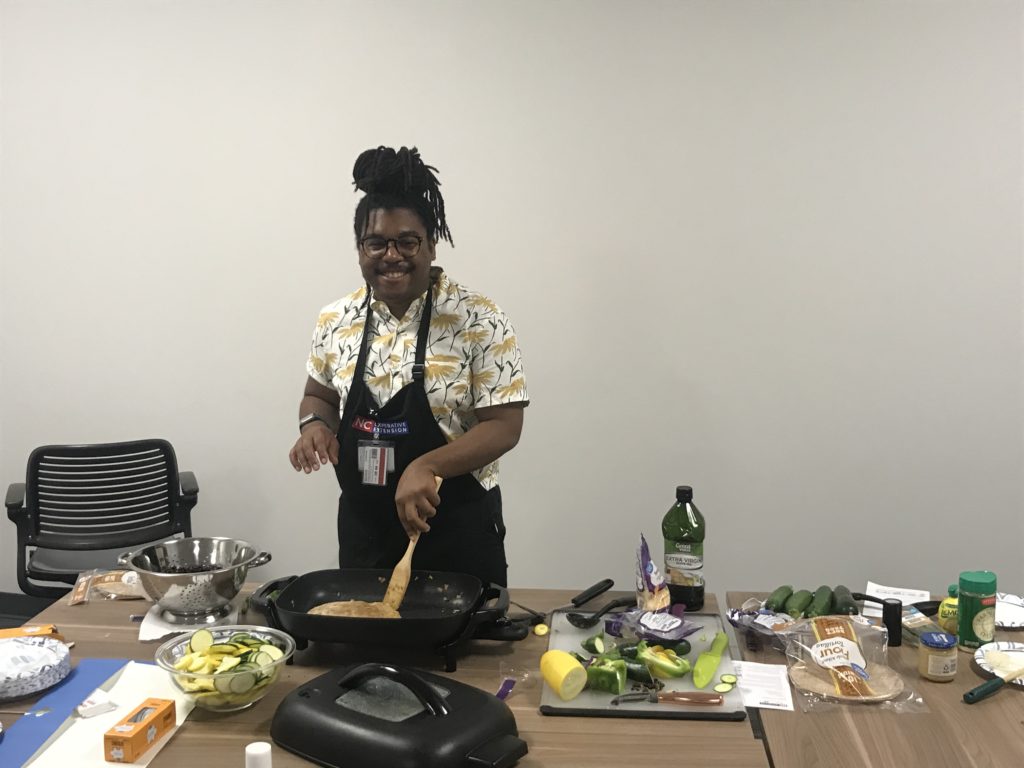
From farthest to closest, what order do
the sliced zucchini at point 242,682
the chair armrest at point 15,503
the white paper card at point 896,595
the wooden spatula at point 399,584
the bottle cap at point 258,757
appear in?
the chair armrest at point 15,503 → the white paper card at point 896,595 → the wooden spatula at point 399,584 → the sliced zucchini at point 242,682 → the bottle cap at point 258,757

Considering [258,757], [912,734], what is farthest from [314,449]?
[912,734]

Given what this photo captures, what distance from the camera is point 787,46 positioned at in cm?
333

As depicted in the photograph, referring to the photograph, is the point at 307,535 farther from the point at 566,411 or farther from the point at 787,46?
the point at 787,46

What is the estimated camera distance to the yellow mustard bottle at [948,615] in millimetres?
1933

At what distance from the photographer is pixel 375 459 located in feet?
7.31

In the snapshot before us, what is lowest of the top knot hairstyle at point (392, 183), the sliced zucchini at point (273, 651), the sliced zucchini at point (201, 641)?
the sliced zucchini at point (273, 651)

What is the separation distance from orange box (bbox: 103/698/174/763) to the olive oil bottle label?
1.06m

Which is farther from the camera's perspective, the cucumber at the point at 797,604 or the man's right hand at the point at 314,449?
the man's right hand at the point at 314,449

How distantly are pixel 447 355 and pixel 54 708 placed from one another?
109 centimetres

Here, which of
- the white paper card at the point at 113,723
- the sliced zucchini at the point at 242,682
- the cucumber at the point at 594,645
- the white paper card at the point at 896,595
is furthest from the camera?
the white paper card at the point at 896,595

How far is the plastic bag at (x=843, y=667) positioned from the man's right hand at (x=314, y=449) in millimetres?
1082

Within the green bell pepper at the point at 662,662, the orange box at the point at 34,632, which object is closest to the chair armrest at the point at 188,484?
the orange box at the point at 34,632

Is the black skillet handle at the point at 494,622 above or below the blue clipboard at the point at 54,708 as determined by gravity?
above

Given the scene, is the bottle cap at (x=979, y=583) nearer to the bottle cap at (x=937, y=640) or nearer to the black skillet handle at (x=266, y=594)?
the bottle cap at (x=937, y=640)
